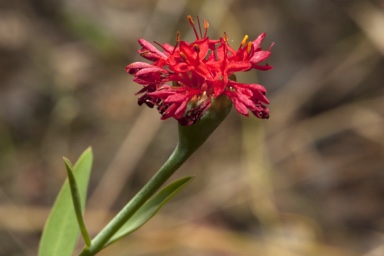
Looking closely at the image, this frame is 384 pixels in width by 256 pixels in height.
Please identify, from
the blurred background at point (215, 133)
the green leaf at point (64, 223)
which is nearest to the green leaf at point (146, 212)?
the green leaf at point (64, 223)

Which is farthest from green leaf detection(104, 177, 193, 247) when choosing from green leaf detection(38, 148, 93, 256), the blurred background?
the blurred background

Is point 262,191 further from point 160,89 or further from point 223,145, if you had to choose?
point 160,89

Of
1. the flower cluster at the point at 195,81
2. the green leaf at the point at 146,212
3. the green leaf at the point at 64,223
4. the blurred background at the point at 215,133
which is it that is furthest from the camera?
the blurred background at the point at 215,133

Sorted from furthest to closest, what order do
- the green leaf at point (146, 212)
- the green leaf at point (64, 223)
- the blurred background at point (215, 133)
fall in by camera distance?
the blurred background at point (215, 133) < the green leaf at point (64, 223) < the green leaf at point (146, 212)

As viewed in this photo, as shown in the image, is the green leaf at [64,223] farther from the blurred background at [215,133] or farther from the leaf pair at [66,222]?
the blurred background at [215,133]

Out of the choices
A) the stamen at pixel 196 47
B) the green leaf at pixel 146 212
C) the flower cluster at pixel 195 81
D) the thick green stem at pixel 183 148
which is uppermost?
the stamen at pixel 196 47

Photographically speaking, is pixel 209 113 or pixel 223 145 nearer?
pixel 209 113

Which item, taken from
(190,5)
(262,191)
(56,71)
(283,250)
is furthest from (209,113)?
(190,5)

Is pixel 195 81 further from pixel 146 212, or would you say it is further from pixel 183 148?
pixel 146 212
